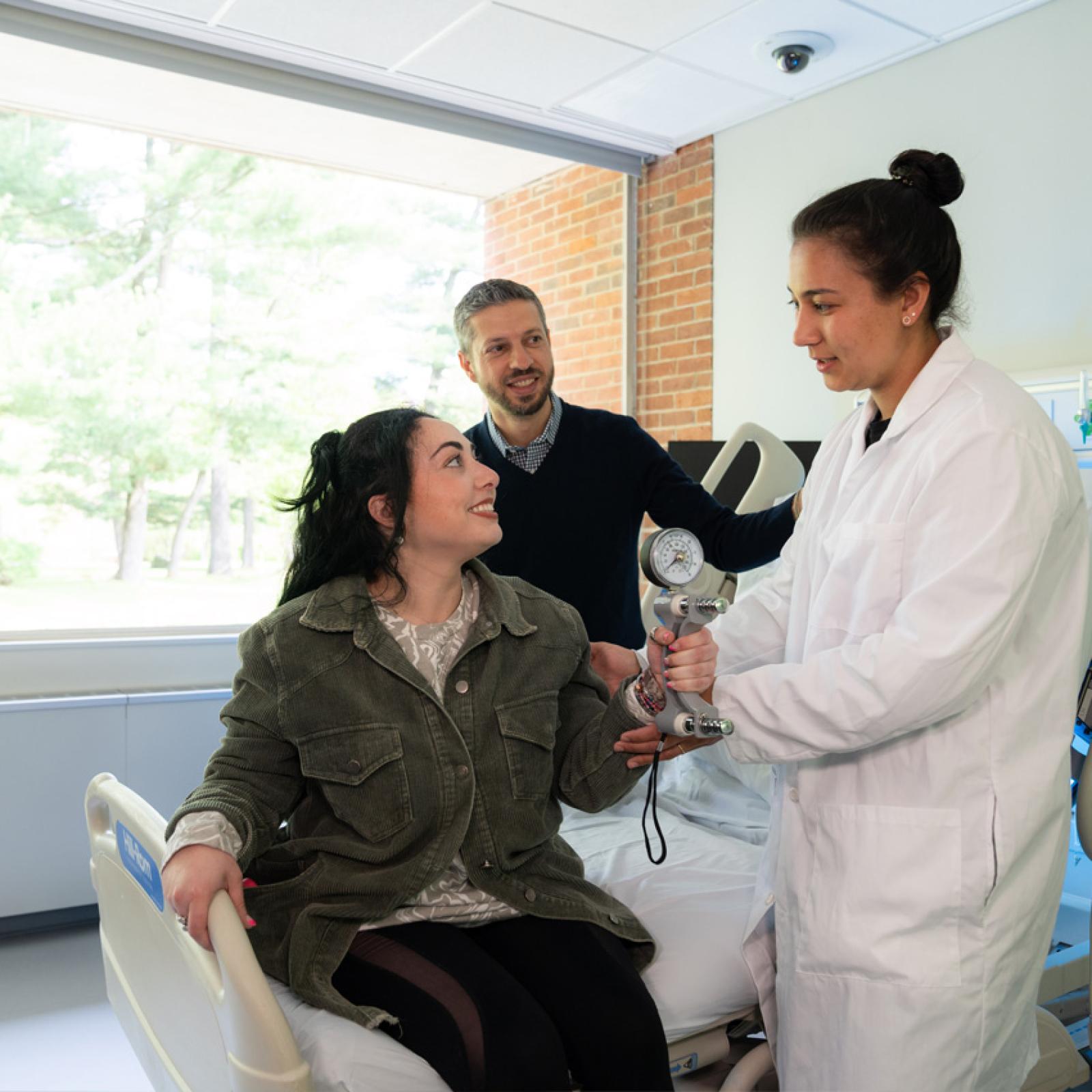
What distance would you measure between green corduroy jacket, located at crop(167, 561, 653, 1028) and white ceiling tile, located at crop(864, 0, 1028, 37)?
2826mm

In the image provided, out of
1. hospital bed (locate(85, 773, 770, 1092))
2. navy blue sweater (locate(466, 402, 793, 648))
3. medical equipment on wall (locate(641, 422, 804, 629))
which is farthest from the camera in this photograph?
medical equipment on wall (locate(641, 422, 804, 629))

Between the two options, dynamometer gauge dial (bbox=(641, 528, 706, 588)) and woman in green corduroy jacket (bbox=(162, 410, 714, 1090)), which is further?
dynamometer gauge dial (bbox=(641, 528, 706, 588))

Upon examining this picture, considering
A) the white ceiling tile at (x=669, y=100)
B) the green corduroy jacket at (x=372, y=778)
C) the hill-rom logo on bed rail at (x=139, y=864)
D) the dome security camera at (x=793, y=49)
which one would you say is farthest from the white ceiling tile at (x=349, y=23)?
the hill-rom logo on bed rail at (x=139, y=864)

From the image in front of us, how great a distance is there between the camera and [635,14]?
142 inches

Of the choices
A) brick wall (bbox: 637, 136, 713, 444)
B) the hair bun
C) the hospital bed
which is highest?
brick wall (bbox: 637, 136, 713, 444)

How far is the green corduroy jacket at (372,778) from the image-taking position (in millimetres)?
1587

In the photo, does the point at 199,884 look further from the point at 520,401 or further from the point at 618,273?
the point at 618,273

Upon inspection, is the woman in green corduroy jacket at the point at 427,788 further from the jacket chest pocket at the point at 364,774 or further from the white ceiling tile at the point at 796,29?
the white ceiling tile at the point at 796,29

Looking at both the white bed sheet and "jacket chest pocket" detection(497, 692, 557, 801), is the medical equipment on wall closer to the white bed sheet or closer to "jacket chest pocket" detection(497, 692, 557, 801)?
the white bed sheet

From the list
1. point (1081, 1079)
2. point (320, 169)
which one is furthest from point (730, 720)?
point (320, 169)

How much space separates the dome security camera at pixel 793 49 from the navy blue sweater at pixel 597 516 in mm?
2007

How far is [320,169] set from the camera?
5.19m

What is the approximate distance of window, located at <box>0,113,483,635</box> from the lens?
14.4ft

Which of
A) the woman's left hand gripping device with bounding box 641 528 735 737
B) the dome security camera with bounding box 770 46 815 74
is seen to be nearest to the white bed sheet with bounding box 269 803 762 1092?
the woman's left hand gripping device with bounding box 641 528 735 737
